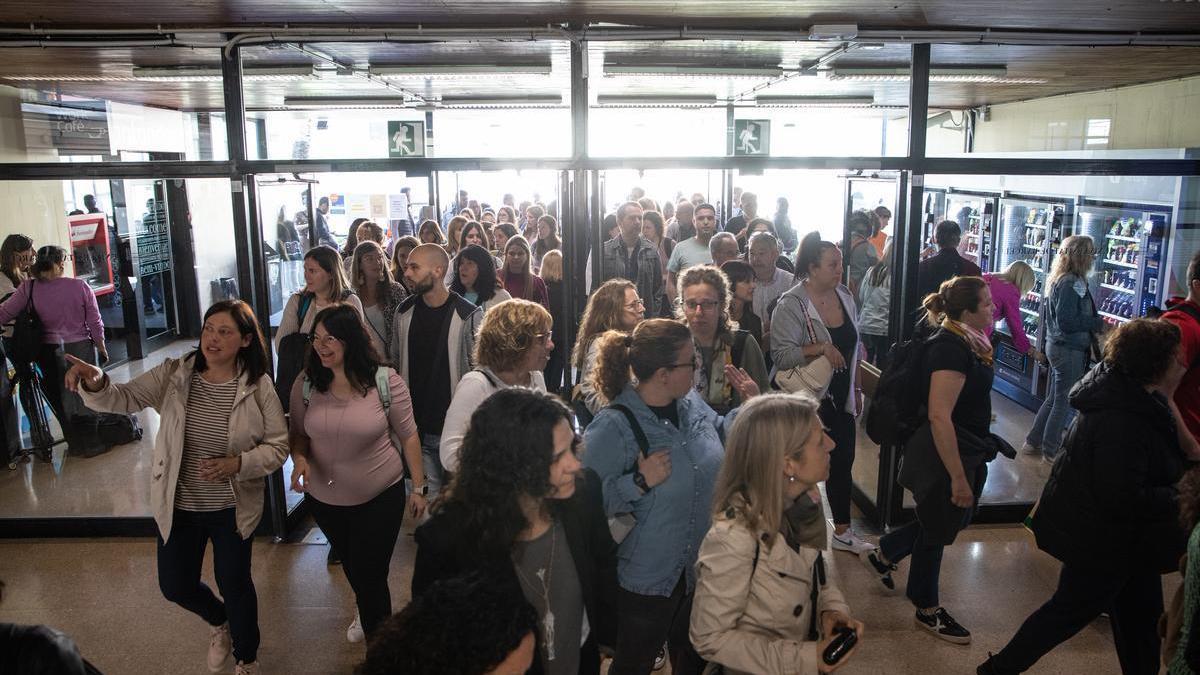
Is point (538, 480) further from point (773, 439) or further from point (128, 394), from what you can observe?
point (128, 394)

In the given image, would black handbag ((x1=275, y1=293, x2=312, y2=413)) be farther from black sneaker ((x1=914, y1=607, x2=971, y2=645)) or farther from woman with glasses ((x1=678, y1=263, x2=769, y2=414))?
black sneaker ((x1=914, y1=607, x2=971, y2=645))

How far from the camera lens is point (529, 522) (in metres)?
2.20

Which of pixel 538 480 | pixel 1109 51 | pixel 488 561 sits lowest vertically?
pixel 488 561

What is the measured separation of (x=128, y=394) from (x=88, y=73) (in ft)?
15.5

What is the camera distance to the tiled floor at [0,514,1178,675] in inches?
156

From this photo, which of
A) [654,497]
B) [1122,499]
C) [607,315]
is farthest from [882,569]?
[654,497]

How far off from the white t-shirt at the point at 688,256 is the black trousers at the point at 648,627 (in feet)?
15.2

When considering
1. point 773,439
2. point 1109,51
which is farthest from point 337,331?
point 1109,51

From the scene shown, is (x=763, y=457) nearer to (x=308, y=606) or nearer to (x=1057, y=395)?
(x=308, y=606)

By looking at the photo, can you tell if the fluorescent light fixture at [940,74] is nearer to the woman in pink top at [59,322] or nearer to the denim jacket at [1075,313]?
the denim jacket at [1075,313]

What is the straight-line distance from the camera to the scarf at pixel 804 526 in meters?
2.28

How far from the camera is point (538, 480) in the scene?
218 centimetres

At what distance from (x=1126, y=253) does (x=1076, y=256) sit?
1312 mm

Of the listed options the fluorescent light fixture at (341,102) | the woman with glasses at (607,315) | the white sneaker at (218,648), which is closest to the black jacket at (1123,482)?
the woman with glasses at (607,315)
